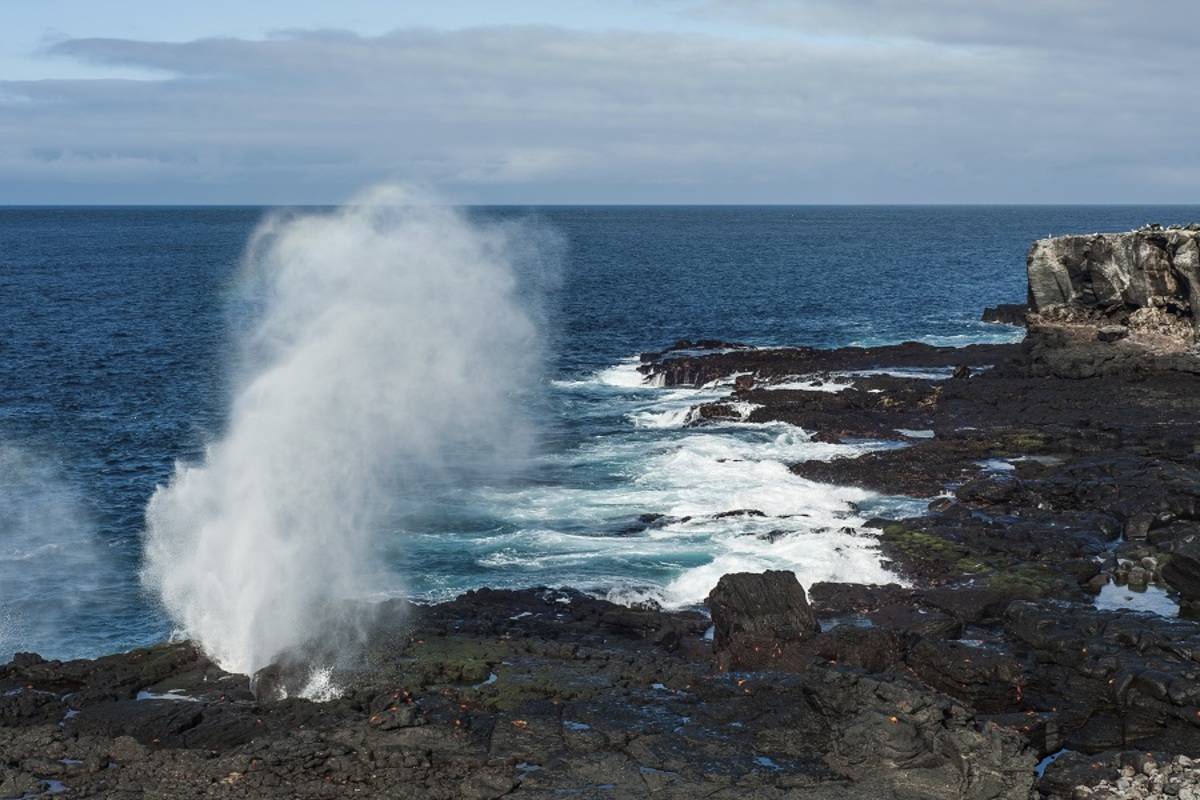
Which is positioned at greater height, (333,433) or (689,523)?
(333,433)

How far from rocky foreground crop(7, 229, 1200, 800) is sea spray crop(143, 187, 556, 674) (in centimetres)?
387

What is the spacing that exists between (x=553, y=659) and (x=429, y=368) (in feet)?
133

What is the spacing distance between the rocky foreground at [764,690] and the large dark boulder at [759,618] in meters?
0.06

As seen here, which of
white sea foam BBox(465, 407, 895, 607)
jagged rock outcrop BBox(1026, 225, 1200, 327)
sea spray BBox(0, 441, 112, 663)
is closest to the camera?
sea spray BBox(0, 441, 112, 663)

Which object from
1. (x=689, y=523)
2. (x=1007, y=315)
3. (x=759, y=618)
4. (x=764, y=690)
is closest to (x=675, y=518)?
(x=689, y=523)

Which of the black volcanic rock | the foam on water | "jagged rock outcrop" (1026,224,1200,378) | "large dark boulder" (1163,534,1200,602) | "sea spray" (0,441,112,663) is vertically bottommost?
"sea spray" (0,441,112,663)

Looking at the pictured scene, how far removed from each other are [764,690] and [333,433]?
26590mm

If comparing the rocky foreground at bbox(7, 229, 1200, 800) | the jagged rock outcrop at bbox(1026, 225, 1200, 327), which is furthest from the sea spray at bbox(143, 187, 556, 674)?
the jagged rock outcrop at bbox(1026, 225, 1200, 327)

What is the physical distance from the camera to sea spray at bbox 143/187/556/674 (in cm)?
3700

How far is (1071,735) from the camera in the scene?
2805 cm

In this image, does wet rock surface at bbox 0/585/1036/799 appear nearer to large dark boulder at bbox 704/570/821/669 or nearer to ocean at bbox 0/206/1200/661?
large dark boulder at bbox 704/570/821/669

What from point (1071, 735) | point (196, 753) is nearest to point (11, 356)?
point (196, 753)

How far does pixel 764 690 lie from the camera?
29.2m

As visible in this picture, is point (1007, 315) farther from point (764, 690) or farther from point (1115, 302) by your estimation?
point (764, 690)
